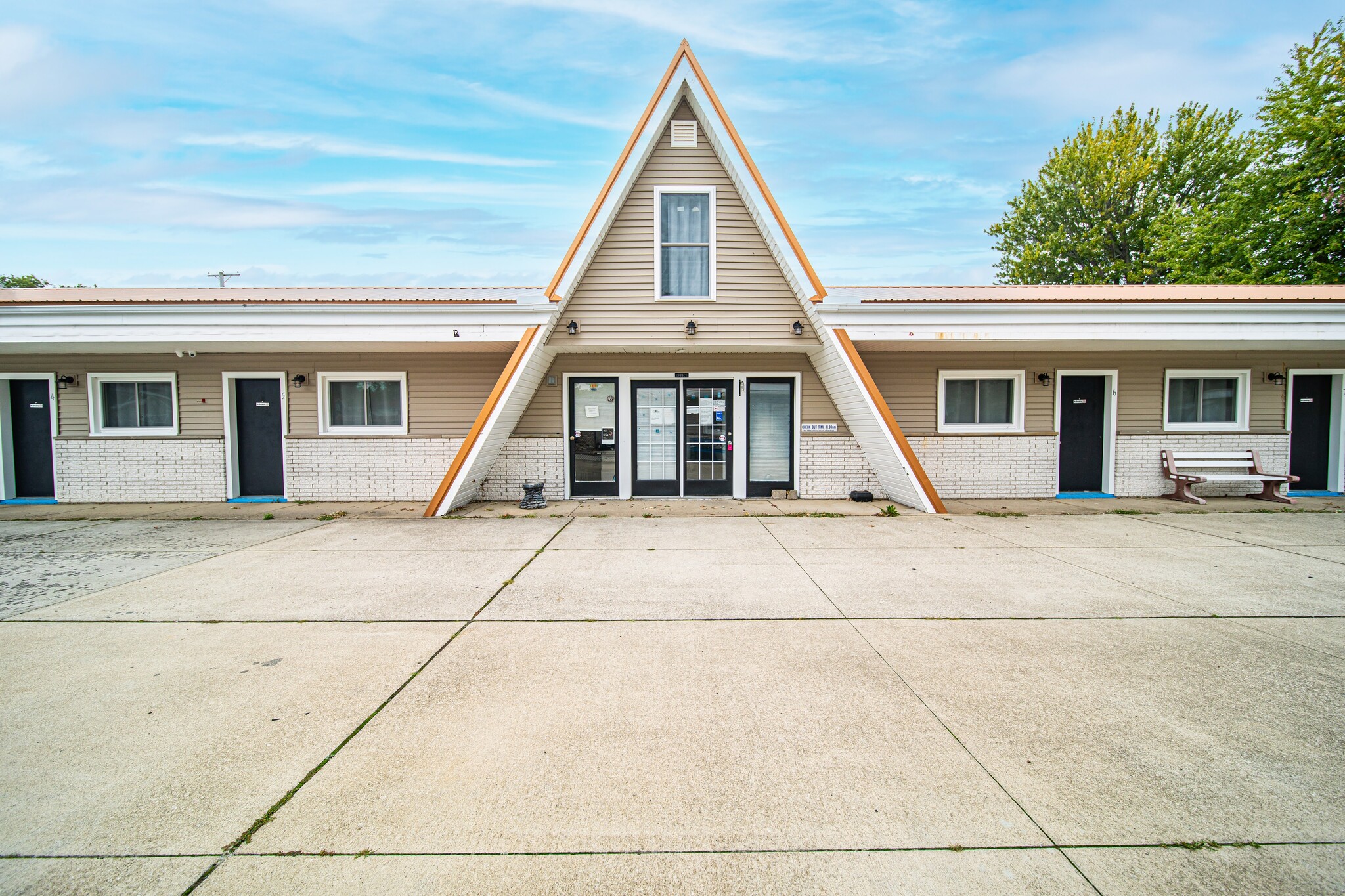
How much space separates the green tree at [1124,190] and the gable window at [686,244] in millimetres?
23285

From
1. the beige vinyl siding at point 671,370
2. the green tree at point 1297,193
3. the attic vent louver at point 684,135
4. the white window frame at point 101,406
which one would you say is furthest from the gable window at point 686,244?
the green tree at point 1297,193

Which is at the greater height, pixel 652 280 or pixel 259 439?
pixel 652 280

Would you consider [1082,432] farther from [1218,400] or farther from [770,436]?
[770,436]

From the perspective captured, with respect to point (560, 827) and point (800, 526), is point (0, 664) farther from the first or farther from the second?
point (800, 526)

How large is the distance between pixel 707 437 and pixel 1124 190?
2608 cm

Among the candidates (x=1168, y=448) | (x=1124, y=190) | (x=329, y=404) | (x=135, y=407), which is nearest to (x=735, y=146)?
(x=329, y=404)

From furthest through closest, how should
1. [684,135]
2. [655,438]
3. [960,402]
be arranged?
1. [960,402]
2. [655,438]
3. [684,135]

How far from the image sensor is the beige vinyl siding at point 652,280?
9852 millimetres

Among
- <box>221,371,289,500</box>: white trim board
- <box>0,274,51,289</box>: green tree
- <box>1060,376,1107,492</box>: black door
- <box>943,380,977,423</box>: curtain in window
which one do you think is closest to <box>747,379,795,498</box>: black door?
<box>943,380,977,423</box>: curtain in window

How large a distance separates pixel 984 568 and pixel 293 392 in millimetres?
11623

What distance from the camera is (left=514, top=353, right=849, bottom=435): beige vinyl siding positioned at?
426 inches

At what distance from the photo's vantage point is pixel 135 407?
11.0 m

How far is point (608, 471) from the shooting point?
1106cm

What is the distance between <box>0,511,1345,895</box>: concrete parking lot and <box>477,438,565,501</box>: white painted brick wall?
4596mm
